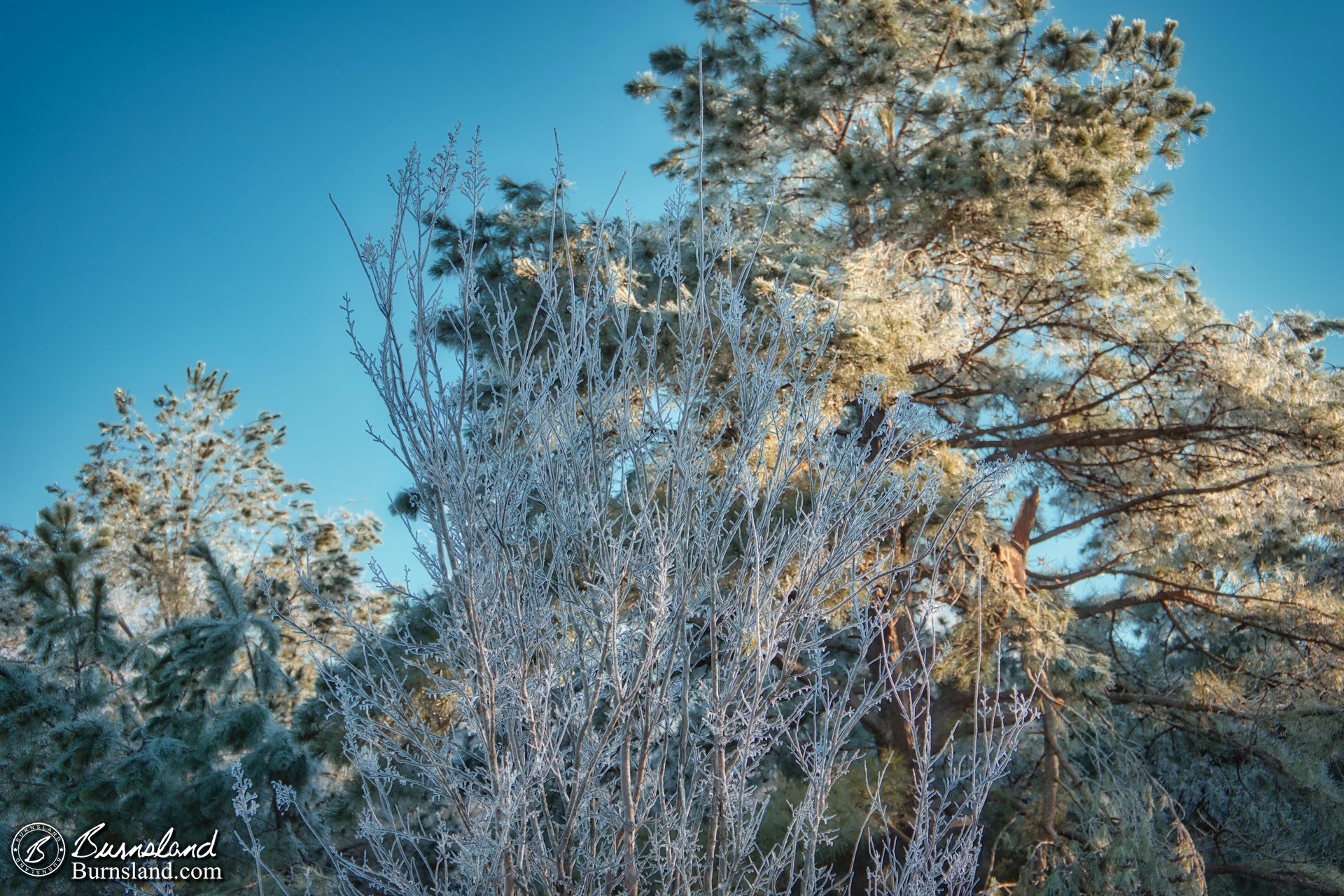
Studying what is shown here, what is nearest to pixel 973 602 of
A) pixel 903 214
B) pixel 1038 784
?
pixel 1038 784

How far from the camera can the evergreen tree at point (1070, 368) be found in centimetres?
568

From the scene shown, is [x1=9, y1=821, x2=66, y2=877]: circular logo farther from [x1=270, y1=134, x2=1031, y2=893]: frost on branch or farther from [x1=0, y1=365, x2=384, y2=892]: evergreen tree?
[x1=270, y1=134, x2=1031, y2=893]: frost on branch

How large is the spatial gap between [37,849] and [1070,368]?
8.23m

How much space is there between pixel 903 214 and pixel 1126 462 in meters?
2.80

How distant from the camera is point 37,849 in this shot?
5562 millimetres

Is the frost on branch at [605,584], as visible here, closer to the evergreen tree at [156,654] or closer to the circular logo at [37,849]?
the evergreen tree at [156,654]

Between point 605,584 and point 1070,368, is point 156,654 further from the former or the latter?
point 1070,368

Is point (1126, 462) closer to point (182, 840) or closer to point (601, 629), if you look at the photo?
point (601, 629)

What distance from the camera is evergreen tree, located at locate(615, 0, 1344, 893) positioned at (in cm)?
568

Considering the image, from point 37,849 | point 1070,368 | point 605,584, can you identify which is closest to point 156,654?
point 37,849

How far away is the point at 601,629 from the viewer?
2316mm

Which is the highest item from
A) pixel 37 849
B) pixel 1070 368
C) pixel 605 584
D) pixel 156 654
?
pixel 1070 368

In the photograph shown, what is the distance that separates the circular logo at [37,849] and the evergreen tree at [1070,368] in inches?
227

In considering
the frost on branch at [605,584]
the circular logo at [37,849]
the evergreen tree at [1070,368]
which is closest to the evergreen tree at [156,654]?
the circular logo at [37,849]
